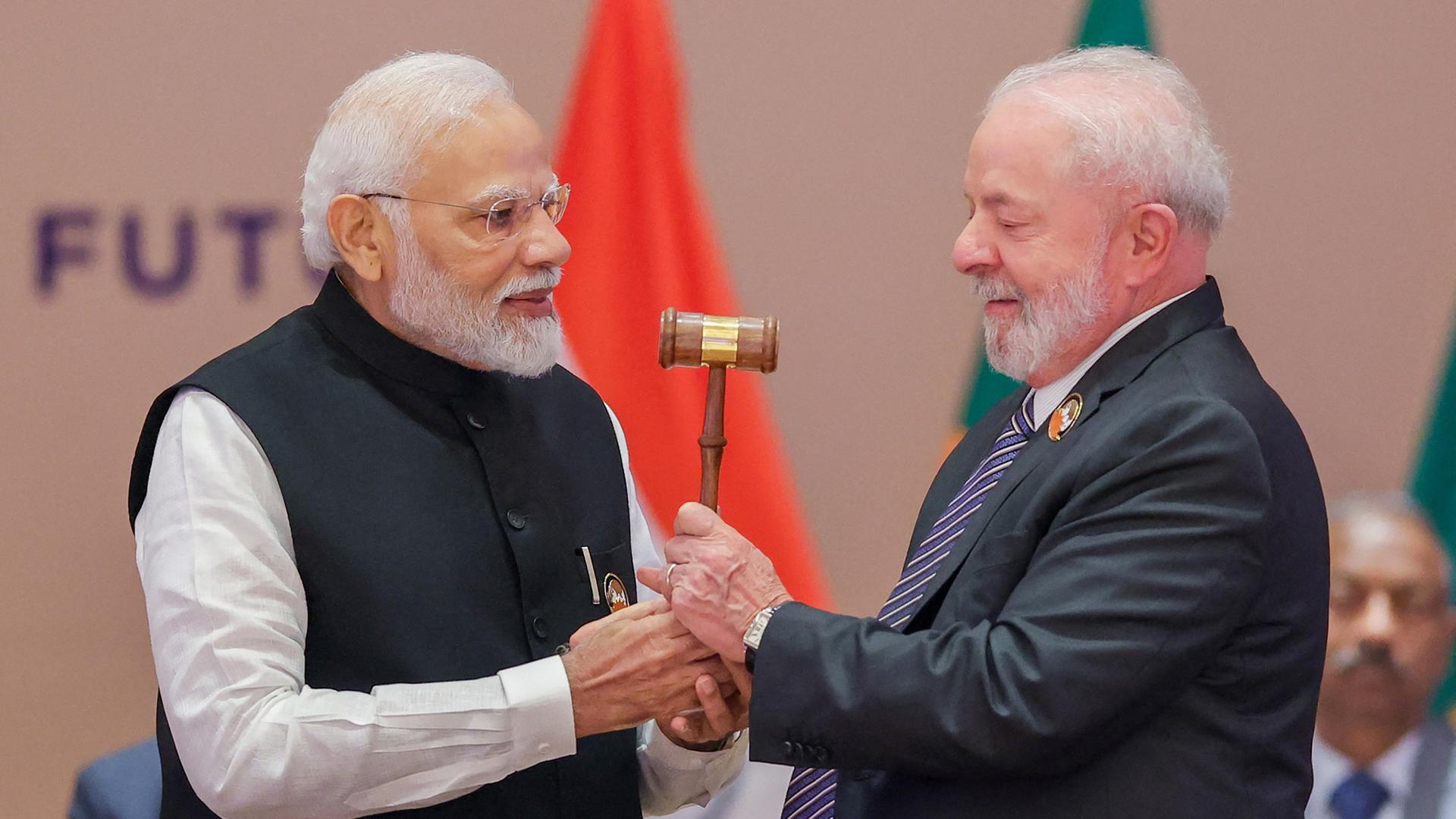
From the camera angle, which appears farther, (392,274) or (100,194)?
(100,194)

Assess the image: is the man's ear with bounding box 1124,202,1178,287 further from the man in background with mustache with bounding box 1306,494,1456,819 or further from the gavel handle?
the man in background with mustache with bounding box 1306,494,1456,819

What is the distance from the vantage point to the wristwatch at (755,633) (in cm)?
214

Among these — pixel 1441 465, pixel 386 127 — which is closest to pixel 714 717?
pixel 386 127

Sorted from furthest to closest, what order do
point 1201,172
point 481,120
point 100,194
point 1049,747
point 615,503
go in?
point 100,194 < point 615,503 < point 481,120 < point 1201,172 < point 1049,747

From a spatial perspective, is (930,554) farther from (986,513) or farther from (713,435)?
(713,435)

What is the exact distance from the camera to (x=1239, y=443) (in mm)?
1974

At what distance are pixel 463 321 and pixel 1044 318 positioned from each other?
98cm

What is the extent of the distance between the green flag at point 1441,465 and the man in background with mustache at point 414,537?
230 centimetres

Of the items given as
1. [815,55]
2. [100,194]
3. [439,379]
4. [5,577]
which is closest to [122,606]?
[5,577]

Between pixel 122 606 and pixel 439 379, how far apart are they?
173 cm

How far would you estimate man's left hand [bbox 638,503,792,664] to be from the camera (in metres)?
2.21

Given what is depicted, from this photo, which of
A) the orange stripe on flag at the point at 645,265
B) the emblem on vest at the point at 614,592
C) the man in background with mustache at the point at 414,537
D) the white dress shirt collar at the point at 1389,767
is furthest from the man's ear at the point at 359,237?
the white dress shirt collar at the point at 1389,767

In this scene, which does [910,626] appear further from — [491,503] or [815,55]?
[815,55]

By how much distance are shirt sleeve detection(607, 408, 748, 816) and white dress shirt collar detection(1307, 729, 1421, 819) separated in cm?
192
